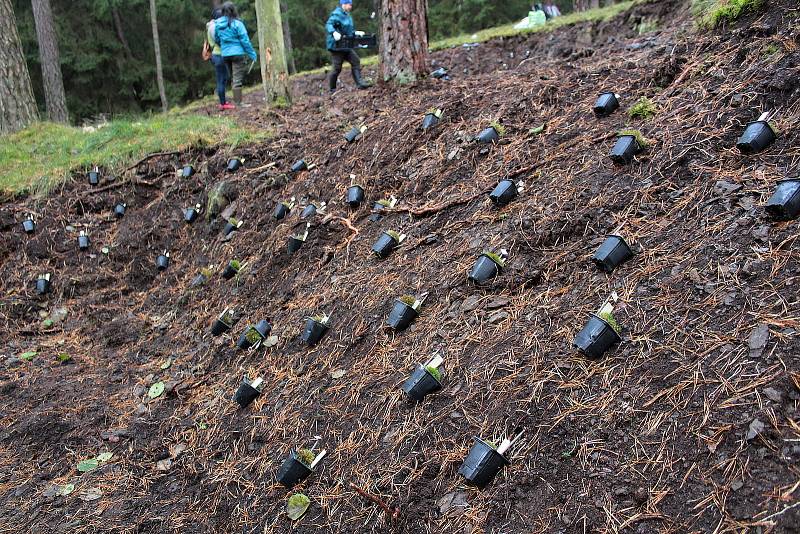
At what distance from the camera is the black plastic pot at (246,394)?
10.1 ft

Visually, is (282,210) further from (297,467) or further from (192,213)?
(297,467)

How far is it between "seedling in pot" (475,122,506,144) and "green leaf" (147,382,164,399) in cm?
278

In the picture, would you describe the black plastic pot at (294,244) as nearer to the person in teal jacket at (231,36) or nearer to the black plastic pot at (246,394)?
the black plastic pot at (246,394)

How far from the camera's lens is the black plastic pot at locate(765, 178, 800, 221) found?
6.82 feet

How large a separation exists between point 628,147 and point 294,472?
7.57 feet

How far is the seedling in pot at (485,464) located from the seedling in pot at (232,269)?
9.85 ft

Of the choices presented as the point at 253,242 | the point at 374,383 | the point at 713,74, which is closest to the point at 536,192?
the point at 713,74

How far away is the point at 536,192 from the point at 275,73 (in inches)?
225

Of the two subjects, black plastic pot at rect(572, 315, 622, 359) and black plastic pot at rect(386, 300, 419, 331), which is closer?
black plastic pot at rect(572, 315, 622, 359)

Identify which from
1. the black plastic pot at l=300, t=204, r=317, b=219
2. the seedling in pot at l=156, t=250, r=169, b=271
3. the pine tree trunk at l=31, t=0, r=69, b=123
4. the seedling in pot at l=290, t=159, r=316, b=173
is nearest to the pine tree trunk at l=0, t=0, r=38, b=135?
the pine tree trunk at l=31, t=0, r=69, b=123

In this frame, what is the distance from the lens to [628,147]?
2867 millimetres

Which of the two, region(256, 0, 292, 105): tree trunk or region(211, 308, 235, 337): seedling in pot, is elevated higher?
region(256, 0, 292, 105): tree trunk

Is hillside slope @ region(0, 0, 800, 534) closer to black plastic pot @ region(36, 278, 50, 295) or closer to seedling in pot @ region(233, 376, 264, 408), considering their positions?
seedling in pot @ region(233, 376, 264, 408)

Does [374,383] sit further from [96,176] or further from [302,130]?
[96,176]
